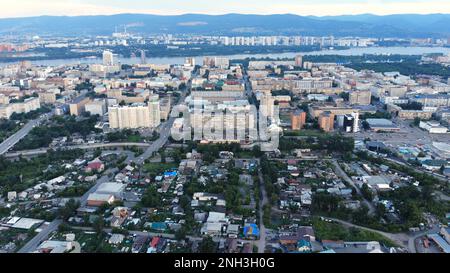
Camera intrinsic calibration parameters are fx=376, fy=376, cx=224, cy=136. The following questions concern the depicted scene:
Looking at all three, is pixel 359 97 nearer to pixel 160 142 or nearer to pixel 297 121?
pixel 297 121

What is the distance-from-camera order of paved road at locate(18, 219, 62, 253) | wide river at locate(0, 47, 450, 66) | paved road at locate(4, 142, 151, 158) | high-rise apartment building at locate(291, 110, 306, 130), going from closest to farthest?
paved road at locate(18, 219, 62, 253)
paved road at locate(4, 142, 151, 158)
high-rise apartment building at locate(291, 110, 306, 130)
wide river at locate(0, 47, 450, 66)

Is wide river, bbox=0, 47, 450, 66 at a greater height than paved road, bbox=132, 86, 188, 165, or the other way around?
wide river, bbox=0, 47, 450, 66

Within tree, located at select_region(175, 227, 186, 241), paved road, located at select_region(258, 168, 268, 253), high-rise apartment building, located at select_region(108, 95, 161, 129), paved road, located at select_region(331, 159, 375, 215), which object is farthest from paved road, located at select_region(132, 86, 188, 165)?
paved road, located at select_region(331, 159, 375, 215)

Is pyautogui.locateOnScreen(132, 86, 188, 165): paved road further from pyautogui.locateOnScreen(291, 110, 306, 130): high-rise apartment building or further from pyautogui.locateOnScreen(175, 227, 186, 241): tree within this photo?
pyautogui.locateOnScreen(291, 110, 306, 130): high-rise apartment building

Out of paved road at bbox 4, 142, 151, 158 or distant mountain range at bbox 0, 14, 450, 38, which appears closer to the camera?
paved road at bbox 4, 142, 151, 158
